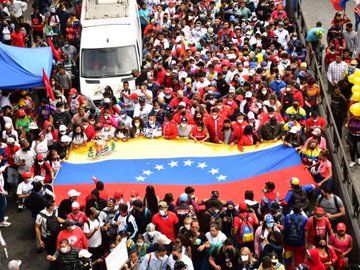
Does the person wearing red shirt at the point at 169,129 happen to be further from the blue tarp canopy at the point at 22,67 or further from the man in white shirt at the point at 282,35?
the man in white shirt at the point at 282,35

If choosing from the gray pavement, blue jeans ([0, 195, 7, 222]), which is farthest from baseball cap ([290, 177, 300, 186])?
the gray pavement

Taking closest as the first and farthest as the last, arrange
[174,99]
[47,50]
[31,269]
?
1. [31,269]
2. [174,99]
3. [47,50]

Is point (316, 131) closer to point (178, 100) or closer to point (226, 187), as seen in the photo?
point (226, 187)

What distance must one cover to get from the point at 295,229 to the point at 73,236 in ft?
12.9

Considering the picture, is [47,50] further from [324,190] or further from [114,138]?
[324,190]

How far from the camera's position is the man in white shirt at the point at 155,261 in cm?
1409

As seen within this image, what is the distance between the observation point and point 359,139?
1870 cm

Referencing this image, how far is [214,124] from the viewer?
63.2 feet

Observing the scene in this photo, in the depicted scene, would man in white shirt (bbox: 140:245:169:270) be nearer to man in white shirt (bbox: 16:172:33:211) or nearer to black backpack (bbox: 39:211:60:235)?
black backpack (bbox: 39:211:60:235)

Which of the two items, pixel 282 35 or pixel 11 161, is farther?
pixel 282 35

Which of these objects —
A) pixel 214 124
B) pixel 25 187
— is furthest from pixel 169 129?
pixel 25 187

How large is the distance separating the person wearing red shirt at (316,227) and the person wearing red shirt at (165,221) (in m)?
2.38

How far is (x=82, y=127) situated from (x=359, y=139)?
6.26m

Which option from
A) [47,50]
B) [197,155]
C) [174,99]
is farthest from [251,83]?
[47,50]
